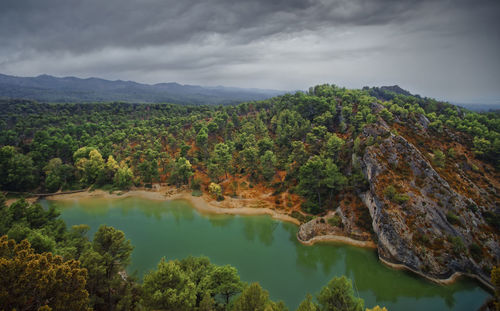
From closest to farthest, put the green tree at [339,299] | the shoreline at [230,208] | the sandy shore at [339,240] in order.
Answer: the green tree at [339,299]
the shoreline at [230,208]
the sandy shore at [339,240]

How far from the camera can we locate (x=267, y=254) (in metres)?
34.0

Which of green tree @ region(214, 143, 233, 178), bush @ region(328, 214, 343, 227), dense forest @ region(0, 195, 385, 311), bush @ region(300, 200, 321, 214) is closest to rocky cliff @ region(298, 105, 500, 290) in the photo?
bush @ region(328, 214, 343, 227)

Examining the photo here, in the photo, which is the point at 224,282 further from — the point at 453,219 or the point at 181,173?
the point at 181,173

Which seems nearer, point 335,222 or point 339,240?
point 339,240

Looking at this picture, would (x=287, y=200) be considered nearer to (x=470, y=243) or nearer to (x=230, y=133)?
(x=470, y=243)

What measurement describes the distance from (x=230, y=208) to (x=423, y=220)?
34.4 m

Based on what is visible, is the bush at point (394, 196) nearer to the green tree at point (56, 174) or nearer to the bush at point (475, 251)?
the bush at point (475, 251)

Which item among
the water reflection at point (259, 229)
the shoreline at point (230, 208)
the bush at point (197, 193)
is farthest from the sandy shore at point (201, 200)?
the water reflection at point (259, 229)

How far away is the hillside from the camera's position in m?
32.4

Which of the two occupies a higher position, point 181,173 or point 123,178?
point 181,173

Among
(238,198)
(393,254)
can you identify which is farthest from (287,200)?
(393,254)

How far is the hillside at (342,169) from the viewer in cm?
3241

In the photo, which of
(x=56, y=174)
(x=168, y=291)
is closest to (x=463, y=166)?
(x=168, y=291)

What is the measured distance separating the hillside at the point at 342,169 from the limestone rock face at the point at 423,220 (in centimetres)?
14
